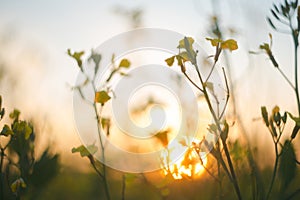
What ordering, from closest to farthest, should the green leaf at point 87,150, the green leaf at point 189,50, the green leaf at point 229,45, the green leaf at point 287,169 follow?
the green leaf at point 189,50, the green leaf at point 229,45, the green leaf at point 87,150, the green leaf at point 287,169

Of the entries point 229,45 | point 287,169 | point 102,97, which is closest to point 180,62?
point 229,45

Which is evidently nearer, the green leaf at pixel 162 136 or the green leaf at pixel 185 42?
the green leaf at pixel 185 42

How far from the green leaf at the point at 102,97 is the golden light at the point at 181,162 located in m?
0.37

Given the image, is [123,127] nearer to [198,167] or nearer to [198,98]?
[198,98]

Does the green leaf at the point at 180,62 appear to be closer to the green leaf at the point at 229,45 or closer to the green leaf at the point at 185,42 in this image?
the green leaf at the point at 185,42

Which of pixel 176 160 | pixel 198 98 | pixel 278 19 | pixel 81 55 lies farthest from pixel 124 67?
pixel 198 98

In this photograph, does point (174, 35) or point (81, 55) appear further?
point (174, 35)

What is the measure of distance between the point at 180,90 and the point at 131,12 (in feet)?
3.10

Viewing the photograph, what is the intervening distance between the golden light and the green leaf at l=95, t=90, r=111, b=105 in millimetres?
365

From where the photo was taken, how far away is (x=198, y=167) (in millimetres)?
1802

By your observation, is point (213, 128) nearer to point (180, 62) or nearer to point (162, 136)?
point (180, 62)

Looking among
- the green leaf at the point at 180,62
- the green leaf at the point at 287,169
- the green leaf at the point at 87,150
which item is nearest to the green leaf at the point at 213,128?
the green leaf at the point at 180,62

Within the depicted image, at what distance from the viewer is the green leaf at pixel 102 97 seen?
173 centimetres

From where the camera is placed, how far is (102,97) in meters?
1.74
